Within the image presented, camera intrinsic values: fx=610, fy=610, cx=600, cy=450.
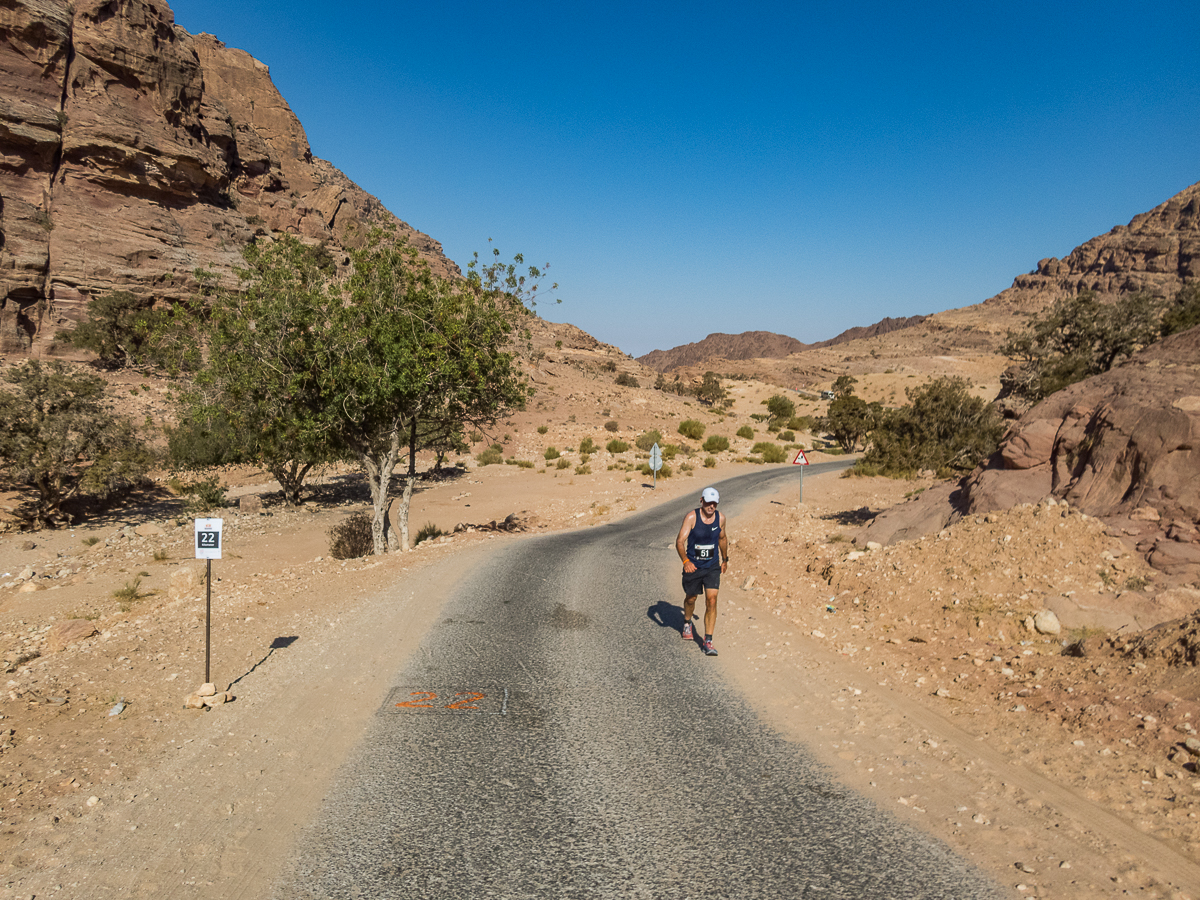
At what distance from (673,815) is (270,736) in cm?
360

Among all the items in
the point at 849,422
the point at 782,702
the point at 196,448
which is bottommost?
the point at 782,702

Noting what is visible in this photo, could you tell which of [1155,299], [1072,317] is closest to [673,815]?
[1072,317]

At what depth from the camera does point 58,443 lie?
1903 centimetres

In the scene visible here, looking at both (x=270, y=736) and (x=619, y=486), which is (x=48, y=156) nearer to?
(x=619, y=486)

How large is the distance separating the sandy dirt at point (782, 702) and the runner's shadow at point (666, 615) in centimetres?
68

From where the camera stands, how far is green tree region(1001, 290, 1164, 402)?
20022mm

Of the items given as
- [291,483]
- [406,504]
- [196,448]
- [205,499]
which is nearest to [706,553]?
[406,504]

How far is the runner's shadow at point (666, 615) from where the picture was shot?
8.80 m

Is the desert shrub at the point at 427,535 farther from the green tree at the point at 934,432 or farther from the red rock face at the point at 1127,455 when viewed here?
the green tree at the point at 934,432

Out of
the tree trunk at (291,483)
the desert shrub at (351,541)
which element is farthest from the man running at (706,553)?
the tree trunk at (291,483)

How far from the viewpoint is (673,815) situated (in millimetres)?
4195

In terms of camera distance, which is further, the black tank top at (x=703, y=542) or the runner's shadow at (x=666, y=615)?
the runner's shadow at (x=666, y=615)

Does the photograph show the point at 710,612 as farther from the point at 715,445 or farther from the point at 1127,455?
the point at 715,445

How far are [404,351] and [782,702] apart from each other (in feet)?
32.0
